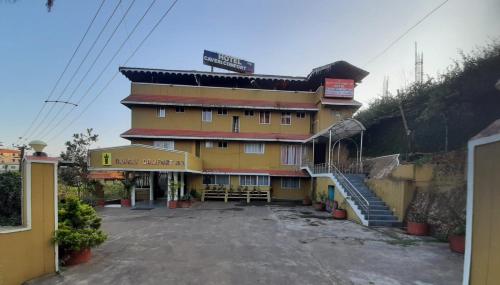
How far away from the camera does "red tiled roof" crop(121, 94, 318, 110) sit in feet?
70.6

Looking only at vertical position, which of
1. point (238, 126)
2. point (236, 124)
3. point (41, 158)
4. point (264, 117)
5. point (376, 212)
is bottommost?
point (376, 212)

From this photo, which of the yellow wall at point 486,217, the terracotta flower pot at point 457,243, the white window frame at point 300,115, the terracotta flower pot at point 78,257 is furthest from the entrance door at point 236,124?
the yellow wall at point 486,217

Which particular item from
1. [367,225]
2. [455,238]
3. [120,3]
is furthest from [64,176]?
[455,238]

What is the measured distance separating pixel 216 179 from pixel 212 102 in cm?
645

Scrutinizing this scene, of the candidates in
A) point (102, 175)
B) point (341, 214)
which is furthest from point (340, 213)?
point (102, 175)

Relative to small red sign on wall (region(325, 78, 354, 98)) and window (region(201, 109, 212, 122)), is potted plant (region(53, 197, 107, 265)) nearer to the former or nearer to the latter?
window (region(201, 109, 212, 122))

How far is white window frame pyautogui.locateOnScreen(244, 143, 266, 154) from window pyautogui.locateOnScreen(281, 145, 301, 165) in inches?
67.2

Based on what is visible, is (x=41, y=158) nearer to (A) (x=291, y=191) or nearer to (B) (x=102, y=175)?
(B) (x=102, y=175)

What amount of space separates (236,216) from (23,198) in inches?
393

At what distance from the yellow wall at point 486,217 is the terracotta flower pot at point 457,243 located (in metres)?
5.65

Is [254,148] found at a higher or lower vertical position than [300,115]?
lower

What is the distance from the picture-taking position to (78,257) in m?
6.58

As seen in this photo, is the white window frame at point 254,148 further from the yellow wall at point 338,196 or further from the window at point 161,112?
the window at point 161,112

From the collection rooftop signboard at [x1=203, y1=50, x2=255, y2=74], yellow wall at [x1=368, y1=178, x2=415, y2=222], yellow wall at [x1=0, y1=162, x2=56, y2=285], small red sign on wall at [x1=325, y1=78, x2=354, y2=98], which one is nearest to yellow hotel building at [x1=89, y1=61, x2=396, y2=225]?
small red sign on wall at [x1=325, y1=78, x2=354, y2=98]
